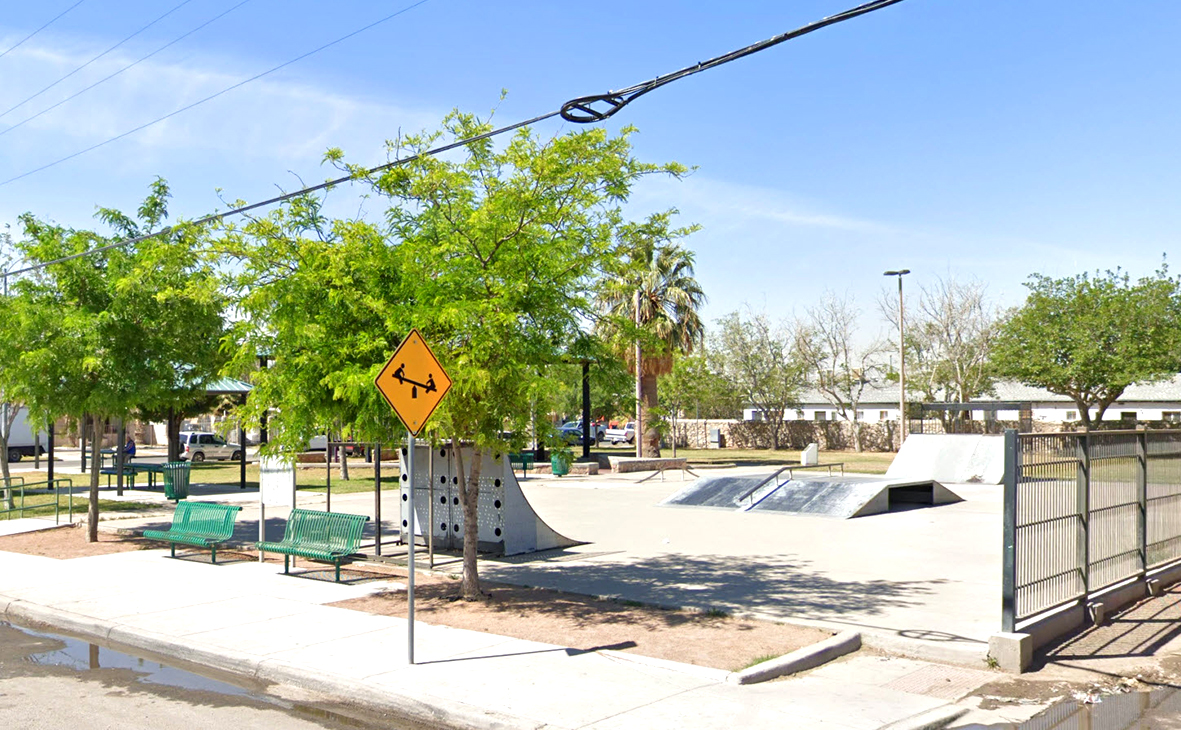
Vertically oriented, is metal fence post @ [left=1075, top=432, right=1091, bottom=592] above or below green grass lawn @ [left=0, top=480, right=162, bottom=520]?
above

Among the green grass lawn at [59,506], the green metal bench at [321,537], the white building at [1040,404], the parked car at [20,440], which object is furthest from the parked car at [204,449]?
the green metal bench at [321,537]

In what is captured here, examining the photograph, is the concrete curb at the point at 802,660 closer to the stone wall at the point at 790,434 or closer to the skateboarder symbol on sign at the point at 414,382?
the skateboarder symbol on sign at the point at 414,382

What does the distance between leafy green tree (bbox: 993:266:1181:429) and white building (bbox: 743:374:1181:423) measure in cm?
712

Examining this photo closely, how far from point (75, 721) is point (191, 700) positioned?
3.00 ft

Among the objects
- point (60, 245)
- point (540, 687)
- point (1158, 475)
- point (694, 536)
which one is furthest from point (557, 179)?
point (60, 245)

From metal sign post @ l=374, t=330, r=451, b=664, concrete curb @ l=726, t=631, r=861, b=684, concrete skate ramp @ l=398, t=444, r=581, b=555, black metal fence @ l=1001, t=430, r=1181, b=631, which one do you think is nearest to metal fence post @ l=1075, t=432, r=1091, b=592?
black metal fence @ l=1001, t=430, r=1181, b=631

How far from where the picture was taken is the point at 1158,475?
11.9m

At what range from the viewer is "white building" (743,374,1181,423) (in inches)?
2489

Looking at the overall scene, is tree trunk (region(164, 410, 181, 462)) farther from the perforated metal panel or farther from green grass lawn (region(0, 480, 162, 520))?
the perforated metal panel

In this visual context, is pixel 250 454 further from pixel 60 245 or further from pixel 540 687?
pixel 540 687

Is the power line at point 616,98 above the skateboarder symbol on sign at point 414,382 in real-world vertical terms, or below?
above

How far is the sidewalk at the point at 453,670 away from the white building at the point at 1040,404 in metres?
50.5

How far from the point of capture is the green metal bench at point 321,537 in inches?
531

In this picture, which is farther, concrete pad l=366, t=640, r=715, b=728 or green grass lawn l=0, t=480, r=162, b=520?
green grass lawn l=0, t=480, r=162, b=520
